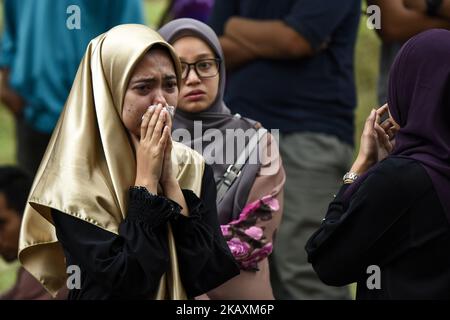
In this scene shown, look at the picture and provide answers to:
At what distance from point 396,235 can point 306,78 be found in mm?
2078

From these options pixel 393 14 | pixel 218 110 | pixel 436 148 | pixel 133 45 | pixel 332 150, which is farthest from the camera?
pixel 332 150

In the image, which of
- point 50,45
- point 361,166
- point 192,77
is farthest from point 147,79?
point 50,45

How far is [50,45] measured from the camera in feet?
20.1

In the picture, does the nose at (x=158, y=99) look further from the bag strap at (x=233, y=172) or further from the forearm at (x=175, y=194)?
the bag strap at (x=233, y=172)

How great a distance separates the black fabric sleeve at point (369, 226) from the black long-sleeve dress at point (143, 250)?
0.37m

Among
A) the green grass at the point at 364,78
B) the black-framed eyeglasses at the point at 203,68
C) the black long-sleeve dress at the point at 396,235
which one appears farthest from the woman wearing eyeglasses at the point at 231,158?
the green grass at the point at 364,78

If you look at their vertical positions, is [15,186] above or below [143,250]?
below

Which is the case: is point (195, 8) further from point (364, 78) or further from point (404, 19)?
point (404, 19)

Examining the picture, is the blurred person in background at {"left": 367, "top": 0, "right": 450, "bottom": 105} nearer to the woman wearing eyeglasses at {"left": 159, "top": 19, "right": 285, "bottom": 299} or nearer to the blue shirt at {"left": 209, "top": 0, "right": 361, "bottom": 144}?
the blue shirt at {"left": 209, "top": 0, "right": 361, "bottom": 144}

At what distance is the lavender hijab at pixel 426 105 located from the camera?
343cm

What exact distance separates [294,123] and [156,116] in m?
1.87

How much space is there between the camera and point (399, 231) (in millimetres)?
3473
